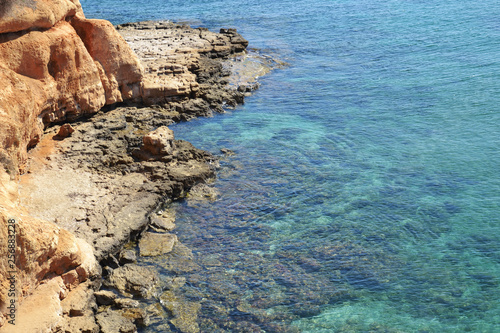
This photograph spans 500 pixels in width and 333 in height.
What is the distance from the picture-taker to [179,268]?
14148 mm

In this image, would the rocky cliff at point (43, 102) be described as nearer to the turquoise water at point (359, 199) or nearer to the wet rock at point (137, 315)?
the wet rock at point (137, 315)

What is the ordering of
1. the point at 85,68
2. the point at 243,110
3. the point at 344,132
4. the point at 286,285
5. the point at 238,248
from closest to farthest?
the point at 286,285
the point at 238,248
the point at 85,68
the point at 344,132
the point at 243,110

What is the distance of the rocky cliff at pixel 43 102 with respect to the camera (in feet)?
33.8

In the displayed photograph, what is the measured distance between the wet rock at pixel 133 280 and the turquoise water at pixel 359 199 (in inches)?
42.7

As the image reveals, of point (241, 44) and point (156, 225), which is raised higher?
point (241, 44)

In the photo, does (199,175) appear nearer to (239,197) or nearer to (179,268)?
(239,197)

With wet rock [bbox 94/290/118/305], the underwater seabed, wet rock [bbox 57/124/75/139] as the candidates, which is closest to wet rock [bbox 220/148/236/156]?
the underwater seabed

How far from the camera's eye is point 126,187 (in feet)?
54.9

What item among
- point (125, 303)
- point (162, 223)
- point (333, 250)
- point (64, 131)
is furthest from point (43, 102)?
point (333, 250)

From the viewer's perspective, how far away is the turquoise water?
12797mm

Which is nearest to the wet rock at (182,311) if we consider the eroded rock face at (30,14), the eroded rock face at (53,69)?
the eroded rock face at (53,69)

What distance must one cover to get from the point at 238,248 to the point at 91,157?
664 cm

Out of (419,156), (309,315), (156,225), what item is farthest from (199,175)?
(419,156)

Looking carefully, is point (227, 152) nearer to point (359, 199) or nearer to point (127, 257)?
point (359, 199)
